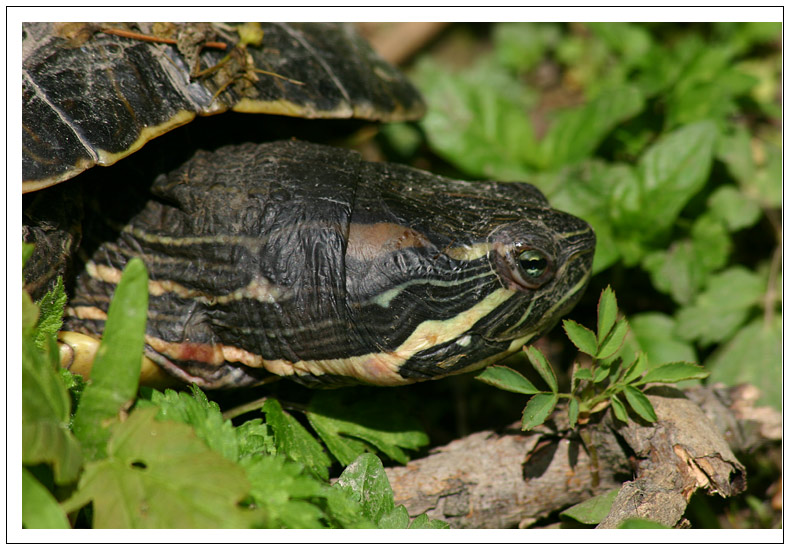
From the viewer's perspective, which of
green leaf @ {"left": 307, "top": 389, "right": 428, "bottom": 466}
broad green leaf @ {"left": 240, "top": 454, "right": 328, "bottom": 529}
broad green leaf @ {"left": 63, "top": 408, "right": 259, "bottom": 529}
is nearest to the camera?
broad green leaf @ {"left": 63, "top": 408, "right": 259, "bottom": 529}

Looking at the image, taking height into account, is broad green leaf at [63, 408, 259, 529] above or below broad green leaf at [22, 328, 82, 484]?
below

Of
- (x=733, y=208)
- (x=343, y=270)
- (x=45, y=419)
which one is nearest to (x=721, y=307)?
(x=733, y=208)

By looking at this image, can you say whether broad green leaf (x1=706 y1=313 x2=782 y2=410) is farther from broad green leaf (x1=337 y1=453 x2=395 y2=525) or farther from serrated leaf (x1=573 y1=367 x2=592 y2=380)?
broad green leaf (x1=337 y1=453 x2=395 y2=525)

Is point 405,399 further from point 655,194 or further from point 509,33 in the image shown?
point 509,33

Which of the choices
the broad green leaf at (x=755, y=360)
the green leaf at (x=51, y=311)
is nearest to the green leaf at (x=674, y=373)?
the broad green leaf at (x=755, y=360)

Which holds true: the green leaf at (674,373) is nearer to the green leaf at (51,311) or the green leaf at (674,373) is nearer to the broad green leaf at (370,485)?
the broad green leaf at (370,485)

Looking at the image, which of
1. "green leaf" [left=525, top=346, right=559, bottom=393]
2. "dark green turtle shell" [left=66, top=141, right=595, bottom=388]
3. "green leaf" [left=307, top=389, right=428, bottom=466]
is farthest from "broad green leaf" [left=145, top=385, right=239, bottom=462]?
"green leaf" [left=525, top=346, right=559, bottom=393]

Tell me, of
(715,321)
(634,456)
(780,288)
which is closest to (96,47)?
(634,456)
